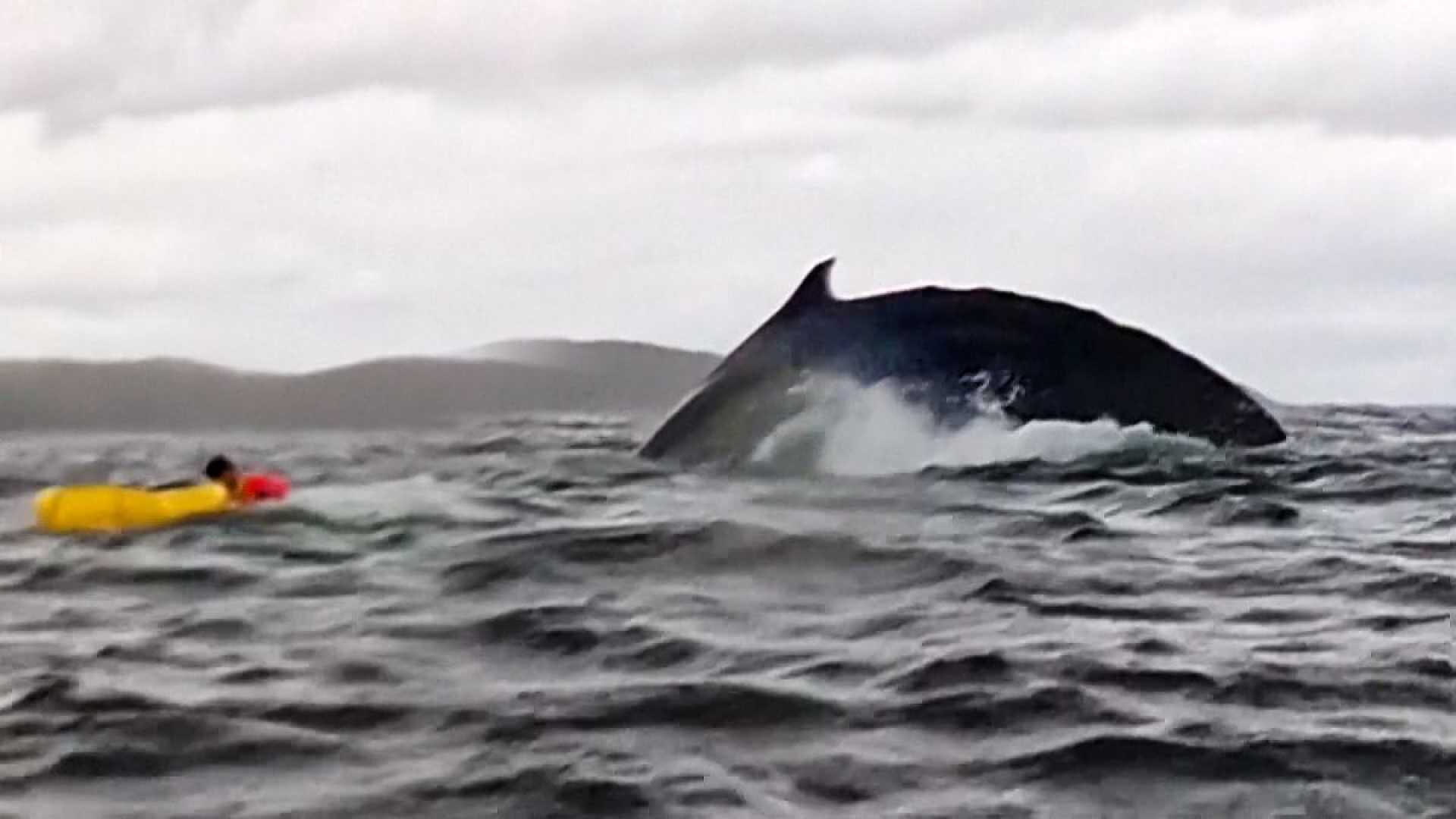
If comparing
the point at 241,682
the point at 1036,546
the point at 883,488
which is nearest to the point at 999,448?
the point at 883,488

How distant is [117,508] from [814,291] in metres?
4.98

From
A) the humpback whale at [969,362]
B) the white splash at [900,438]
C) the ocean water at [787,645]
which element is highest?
the humpback whale at [969,362]

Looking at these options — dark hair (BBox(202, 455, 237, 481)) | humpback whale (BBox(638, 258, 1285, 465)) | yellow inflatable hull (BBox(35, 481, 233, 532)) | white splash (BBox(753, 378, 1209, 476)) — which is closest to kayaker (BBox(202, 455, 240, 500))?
dark hair (BBox(202, 455, 237, 481))

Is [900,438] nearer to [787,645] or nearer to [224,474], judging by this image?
[224,474]

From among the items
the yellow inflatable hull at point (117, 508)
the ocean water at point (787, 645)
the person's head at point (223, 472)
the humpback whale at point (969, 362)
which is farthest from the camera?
the humpback whale at point (969, 362)

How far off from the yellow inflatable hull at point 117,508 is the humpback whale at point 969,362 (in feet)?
12.5

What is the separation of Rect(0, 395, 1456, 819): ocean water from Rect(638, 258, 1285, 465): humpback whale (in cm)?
25

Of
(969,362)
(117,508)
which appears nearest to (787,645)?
(117,508)

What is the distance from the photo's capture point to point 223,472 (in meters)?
16.3

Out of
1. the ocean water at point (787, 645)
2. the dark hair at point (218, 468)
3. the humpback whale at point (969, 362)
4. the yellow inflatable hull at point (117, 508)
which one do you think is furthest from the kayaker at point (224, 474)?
the humpback whale at point (969, 362)

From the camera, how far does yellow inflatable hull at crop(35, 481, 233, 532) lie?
611 inches

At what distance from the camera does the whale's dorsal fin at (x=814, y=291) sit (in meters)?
16.8

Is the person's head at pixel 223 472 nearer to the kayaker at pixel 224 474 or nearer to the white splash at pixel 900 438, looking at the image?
the kayaker at pixel 224 474

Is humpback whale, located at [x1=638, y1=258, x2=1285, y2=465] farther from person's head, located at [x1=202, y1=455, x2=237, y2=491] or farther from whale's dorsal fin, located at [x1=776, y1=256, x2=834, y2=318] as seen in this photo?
person's head, located at [x1=202, y1=455, x2=237, y2=491]
